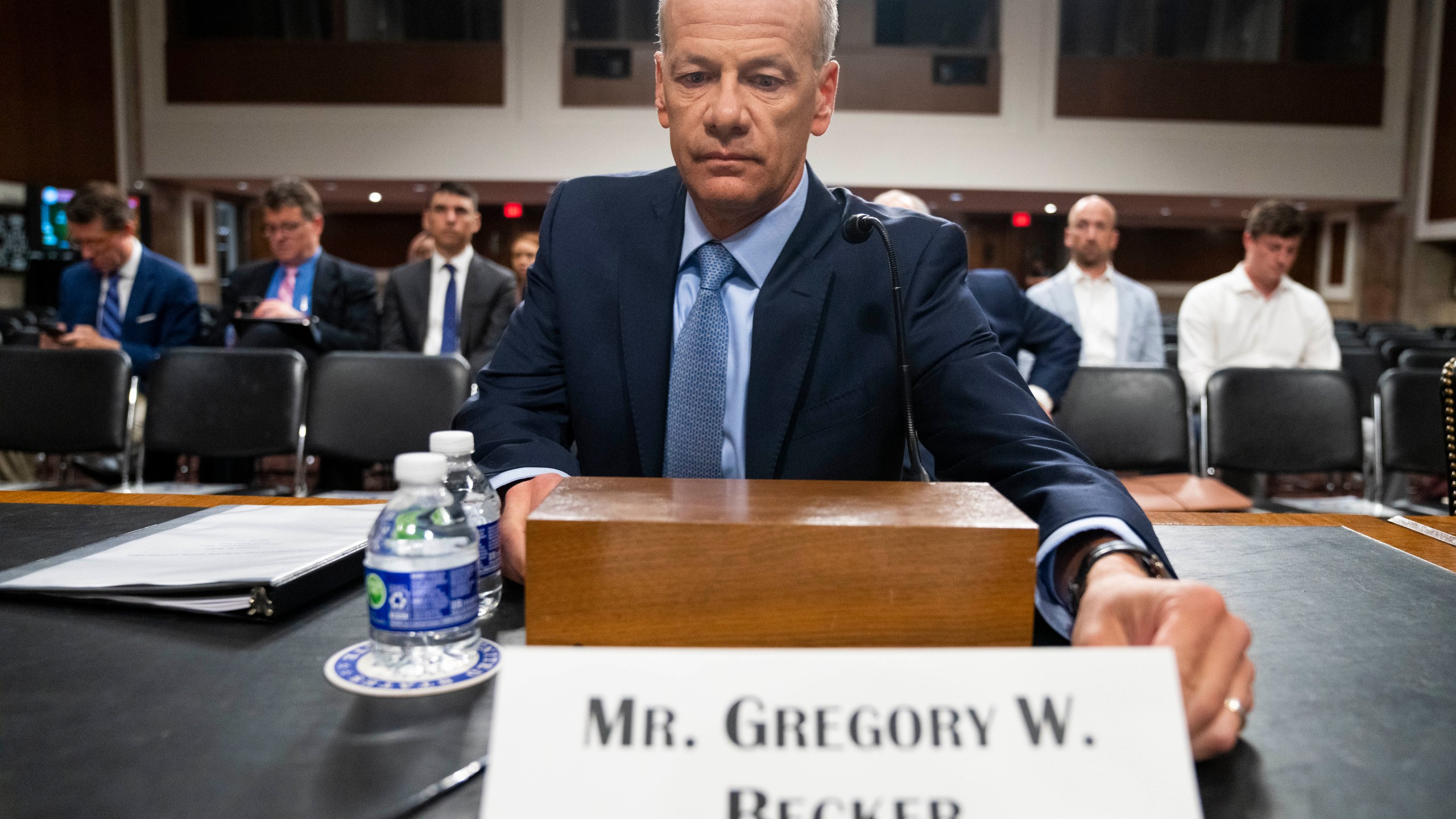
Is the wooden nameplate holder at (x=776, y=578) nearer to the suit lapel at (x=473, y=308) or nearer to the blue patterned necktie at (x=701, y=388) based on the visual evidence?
the blue patterned necktie at (x=701, y=388)

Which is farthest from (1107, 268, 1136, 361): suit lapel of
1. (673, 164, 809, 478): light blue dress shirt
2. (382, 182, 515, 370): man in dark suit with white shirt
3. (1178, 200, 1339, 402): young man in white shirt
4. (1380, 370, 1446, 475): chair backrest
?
(673, 164, 809, 478): light blue dress shirt

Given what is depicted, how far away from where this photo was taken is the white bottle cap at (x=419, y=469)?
28.5 inches

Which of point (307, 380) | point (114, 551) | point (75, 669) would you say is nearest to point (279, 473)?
point (307, 380)

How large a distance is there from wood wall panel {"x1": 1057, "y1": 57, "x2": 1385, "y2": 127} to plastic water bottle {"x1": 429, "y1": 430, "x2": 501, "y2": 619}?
10786 mm

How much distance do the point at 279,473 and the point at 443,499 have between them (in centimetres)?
481

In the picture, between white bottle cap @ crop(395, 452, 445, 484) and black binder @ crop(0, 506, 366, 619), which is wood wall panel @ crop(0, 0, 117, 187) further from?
white bottle cap @ crop(395, 452, 445, 484)

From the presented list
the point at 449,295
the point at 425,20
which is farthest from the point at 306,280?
the point at 425,20

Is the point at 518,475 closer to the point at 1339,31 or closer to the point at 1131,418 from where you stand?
the point at 1131,418

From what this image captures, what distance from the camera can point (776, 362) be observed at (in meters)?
1.19

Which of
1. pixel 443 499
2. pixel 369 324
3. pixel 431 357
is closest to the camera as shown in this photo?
Result: pixel 443 499

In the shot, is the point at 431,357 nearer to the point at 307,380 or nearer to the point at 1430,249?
the point at 307,380

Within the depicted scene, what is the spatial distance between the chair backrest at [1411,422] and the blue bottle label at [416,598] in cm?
290

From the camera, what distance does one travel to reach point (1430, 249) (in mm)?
11539

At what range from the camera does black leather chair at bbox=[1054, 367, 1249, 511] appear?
118 inches
